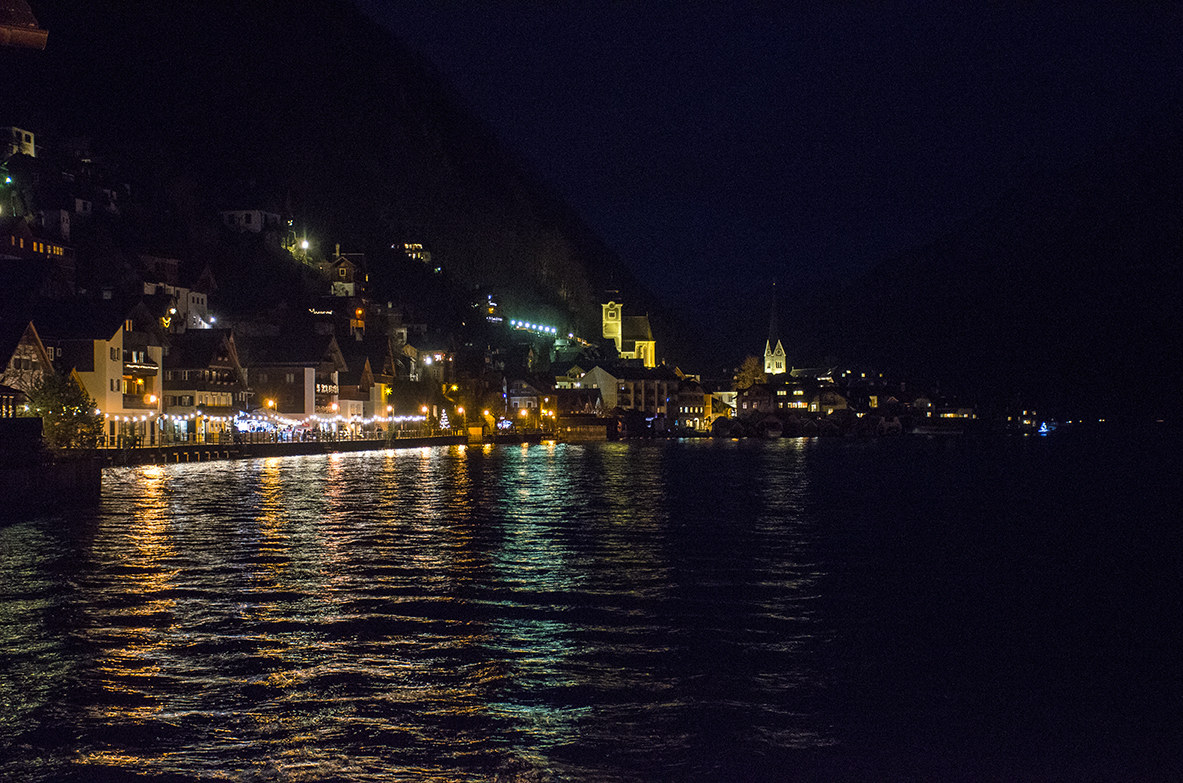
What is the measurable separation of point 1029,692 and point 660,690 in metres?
6.05

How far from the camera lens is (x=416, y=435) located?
A: 4540 inches

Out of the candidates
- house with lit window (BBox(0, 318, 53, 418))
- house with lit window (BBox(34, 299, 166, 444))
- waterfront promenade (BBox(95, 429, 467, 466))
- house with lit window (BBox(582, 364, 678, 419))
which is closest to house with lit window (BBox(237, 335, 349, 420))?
waterfront promenade (BBox(95, 429, 467, 466))

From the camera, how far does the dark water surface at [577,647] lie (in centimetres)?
1171

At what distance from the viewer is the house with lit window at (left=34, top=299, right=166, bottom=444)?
6794 cm

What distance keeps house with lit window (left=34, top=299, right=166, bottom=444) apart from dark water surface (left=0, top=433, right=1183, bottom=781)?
32.5 m

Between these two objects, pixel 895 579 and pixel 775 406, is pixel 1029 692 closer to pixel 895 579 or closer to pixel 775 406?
pixel 895 579

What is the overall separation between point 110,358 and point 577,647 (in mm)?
63126

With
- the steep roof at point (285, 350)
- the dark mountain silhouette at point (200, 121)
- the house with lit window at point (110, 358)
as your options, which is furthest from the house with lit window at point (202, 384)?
the dark mountain silhouette at point (200, 121)

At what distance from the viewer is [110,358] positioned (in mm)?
69062

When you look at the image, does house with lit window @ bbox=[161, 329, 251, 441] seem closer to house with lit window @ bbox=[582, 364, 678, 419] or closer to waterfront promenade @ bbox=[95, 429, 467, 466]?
waterfront promenade @ bbox=[95, 429, 467, 466]

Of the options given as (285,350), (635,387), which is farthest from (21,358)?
(635,387)

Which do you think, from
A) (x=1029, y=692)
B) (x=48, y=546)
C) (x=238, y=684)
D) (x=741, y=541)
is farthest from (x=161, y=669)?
(x=741, y=541)

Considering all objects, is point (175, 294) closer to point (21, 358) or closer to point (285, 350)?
point (285, 350)

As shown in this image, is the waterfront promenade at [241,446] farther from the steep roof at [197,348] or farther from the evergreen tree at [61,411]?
the steep roof at [197,348]
